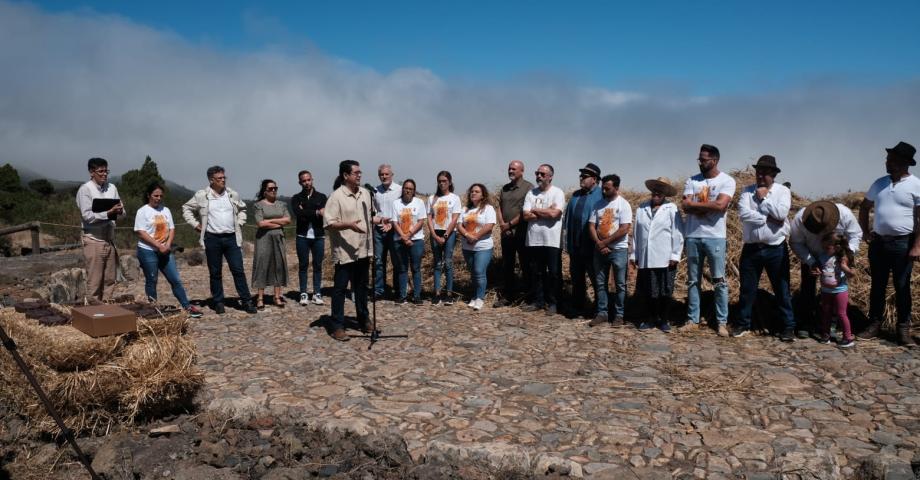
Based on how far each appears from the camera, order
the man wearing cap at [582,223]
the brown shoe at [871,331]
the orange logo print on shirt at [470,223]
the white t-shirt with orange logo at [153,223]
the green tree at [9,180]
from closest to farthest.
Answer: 1. the brown shoe at [871,331]
2. the white t-shirt with orange logo at [153,223]
3. the man wearing cap at [582,223]
4. the orange logo print on shirt at [470,223]
5. the green tree at [9,180]

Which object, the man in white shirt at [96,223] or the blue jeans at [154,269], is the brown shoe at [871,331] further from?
the man in white shirt at [96,223]

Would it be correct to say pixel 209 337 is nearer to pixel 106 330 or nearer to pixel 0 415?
pixel 0 415

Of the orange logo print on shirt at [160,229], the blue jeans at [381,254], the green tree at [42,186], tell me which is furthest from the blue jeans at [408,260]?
the green tree at [42,186]

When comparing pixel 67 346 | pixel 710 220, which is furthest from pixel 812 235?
pixel 67 346

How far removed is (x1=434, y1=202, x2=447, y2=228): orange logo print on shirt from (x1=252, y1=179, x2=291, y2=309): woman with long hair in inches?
88.7

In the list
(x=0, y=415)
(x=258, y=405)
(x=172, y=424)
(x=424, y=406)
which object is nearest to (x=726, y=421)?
(x=424, y=406)

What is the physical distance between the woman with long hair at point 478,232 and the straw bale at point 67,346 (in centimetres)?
529

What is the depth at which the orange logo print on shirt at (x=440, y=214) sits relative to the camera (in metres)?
9.53

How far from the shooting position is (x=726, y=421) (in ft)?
16.0

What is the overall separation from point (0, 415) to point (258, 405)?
9.02ft

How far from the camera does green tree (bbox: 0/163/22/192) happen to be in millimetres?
28172

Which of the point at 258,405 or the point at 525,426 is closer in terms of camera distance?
the point at 525,426

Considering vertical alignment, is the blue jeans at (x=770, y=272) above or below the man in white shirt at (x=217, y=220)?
below

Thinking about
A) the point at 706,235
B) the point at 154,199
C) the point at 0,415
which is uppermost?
the point at 154,199
